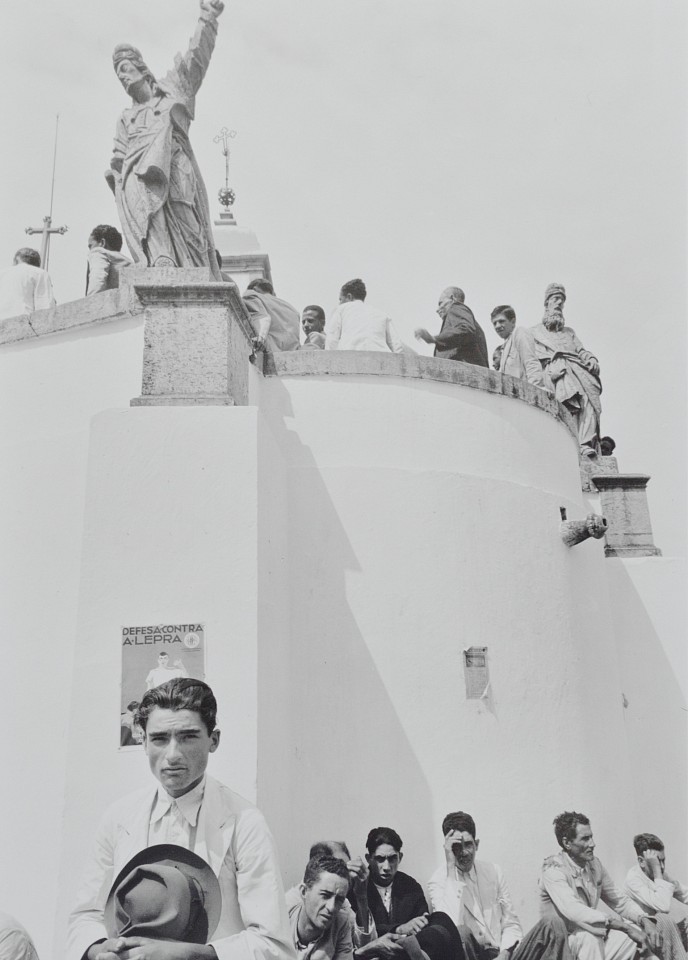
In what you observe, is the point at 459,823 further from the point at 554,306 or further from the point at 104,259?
the point at 554,306

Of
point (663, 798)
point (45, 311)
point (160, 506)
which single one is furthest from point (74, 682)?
point (663, 798)

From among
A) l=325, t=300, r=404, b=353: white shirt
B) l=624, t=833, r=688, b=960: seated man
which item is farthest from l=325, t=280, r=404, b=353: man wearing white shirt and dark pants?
l=624, t=833, r=688, b=960: seated man

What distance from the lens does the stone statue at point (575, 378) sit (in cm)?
1043

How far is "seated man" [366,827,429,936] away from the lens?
5211 mm

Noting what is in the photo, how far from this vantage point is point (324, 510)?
21.8 ft

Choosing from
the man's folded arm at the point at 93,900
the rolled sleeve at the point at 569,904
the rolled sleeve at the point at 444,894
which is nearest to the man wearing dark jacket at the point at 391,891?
the rolled sleeve at the point at 444,894

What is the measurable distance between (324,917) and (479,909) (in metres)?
1.52

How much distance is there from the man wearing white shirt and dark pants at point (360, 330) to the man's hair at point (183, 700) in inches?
184

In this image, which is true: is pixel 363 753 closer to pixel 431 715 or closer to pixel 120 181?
pixel 431 715

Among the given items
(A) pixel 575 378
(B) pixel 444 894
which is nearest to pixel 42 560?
(B) pixel 444 894

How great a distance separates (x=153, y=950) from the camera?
2855mm

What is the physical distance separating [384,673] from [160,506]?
1.95 meters

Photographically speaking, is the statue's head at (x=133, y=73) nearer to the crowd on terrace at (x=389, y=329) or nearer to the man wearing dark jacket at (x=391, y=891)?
the crowd on terrace at (x=389, y=329)

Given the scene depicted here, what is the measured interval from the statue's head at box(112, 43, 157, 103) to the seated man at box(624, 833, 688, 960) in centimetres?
614
